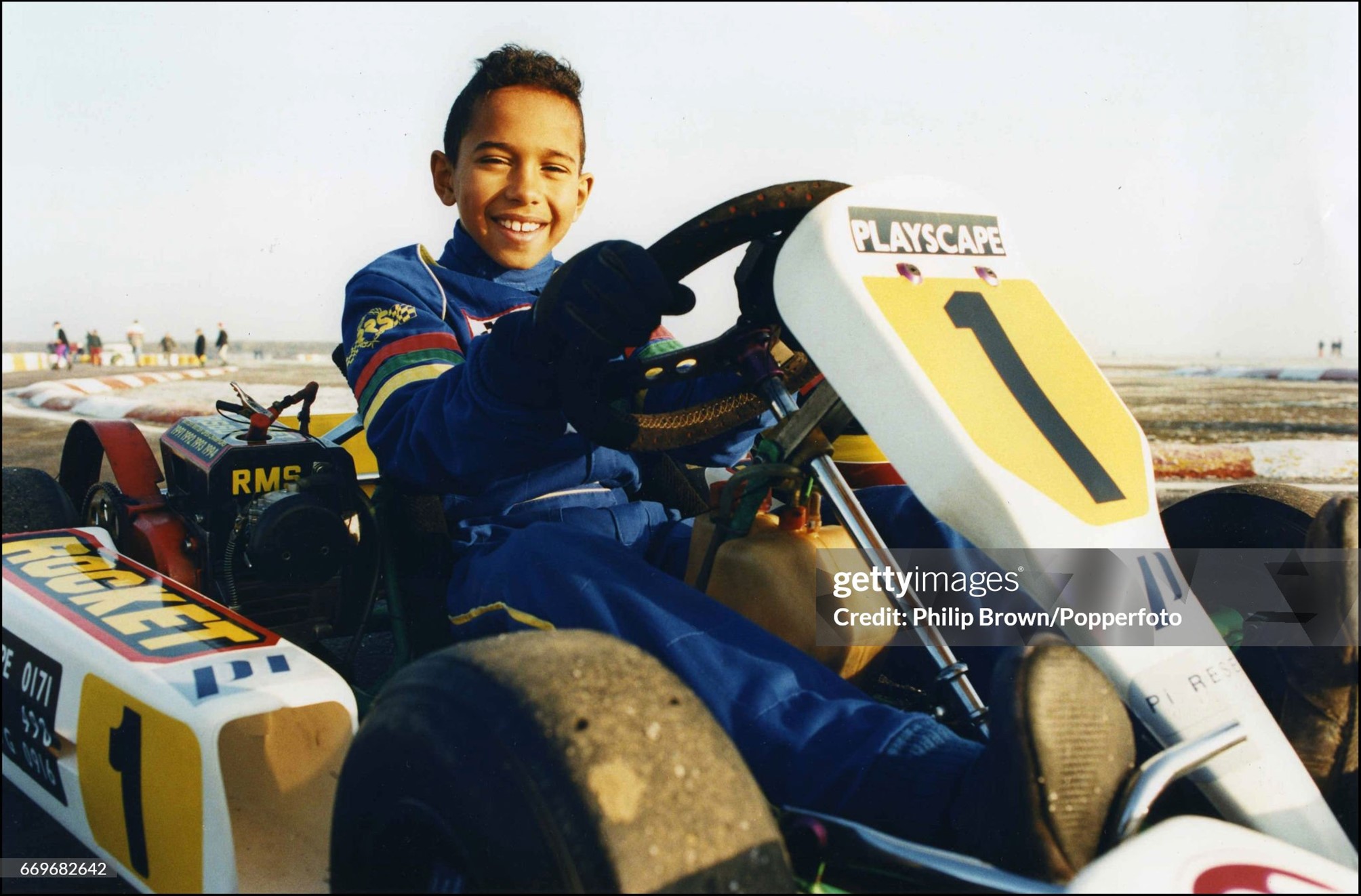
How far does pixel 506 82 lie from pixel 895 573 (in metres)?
1.33

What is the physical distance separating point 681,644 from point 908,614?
28 cm

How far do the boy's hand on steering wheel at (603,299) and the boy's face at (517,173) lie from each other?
814 millimetres

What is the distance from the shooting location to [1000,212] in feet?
5.11

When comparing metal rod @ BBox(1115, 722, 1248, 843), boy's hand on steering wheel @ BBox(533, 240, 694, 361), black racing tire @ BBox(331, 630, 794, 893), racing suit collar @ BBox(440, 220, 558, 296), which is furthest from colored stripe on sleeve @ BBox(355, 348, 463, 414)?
metal rod @ BBox(1115, 722, 1248, 843)

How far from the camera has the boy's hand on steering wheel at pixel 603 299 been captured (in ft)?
4.19

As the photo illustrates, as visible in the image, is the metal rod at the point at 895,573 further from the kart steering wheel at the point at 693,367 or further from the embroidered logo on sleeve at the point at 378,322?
the embroidered logo on sleeve at the point at 378,322

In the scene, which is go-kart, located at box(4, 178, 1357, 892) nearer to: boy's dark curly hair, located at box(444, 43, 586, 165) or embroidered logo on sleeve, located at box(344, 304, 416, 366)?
embroidered logo on sleeve, located at box(344, 304, 416, 366)

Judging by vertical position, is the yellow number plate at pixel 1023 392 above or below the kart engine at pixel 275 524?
above

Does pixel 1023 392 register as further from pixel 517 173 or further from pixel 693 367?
pixel 517 173

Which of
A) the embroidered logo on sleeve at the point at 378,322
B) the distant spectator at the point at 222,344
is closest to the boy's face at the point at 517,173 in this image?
the embroidered logo on sleeve at the point at 378,322

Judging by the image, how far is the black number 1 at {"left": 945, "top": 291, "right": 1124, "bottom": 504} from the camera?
4.28 ft

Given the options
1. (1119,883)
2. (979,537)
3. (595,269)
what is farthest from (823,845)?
(595,269)

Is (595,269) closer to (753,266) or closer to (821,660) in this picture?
(753,266)

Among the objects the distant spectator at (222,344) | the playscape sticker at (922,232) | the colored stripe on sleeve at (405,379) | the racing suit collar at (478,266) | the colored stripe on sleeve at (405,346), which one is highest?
the playscape sticker at (922,232)
